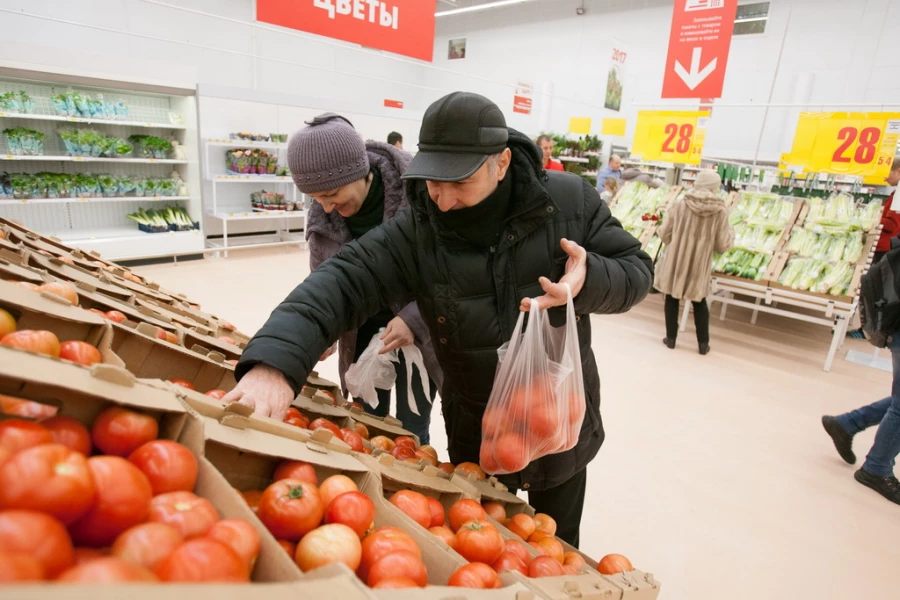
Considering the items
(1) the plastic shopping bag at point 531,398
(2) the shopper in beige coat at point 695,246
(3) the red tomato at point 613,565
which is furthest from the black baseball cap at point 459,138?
(2) the shopper in beige coat at point 695,246

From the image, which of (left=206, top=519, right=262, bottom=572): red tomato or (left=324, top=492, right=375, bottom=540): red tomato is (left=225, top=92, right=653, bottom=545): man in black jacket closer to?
(left=324, top=492, right=375, bottom=540): red tomato

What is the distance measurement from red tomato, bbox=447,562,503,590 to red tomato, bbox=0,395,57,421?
64cm

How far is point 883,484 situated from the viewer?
304cm

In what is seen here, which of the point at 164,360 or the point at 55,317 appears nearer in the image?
the point at 55,317

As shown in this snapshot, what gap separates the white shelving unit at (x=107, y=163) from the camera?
572 centimetres

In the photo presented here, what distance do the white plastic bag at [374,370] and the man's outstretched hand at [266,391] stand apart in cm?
84

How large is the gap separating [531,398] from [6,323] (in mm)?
1137

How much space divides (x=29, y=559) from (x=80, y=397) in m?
0.31

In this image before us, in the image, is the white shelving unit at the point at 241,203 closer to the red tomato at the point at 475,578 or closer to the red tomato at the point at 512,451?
the red tomato at the point at 512,451

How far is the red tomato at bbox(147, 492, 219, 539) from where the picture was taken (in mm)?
647

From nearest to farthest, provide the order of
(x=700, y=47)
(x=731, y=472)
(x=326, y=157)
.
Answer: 1. (x=326, y=157)
2. (x=731, y=472)
3. (x=700, y=47)

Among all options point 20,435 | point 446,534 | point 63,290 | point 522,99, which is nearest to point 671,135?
point 522,99

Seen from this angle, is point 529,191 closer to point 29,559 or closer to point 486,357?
point 486,357

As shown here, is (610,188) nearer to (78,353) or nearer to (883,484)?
(883,484)
